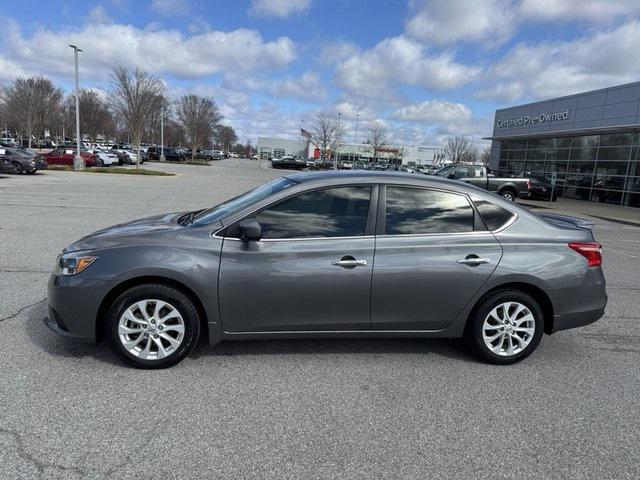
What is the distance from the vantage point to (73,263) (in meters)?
3.58

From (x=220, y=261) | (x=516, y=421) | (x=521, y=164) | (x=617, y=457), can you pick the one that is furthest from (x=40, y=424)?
(x=521, y=164)

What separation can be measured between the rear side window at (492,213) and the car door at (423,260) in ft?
0.29

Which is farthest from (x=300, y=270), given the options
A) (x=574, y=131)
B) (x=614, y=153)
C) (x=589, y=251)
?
(x=574, y=131)

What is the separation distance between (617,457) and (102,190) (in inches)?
789

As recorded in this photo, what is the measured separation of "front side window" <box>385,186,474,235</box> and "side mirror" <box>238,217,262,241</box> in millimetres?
1063

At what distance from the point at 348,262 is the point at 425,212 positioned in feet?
2.80

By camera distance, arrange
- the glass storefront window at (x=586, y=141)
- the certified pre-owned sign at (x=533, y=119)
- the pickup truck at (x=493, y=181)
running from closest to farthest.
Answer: the pickup truck at (x=493, y=181), the glass storefront window at (x=586, y=141), the certified pre-owned sign at (x=533, y=119)

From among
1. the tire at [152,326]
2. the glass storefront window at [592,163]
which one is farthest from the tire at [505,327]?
the glass storefront window at [592,163]

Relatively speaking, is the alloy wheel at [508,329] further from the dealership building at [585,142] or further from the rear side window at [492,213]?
the dealership building at [585,142]

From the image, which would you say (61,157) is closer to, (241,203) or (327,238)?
(241,203)

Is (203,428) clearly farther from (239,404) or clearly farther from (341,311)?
(341,311)

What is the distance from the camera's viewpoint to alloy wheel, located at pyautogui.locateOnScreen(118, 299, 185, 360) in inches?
141

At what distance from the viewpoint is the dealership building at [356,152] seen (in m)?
90.5

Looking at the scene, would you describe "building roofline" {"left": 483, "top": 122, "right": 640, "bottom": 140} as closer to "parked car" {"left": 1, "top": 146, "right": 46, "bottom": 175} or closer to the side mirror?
the side mirror
